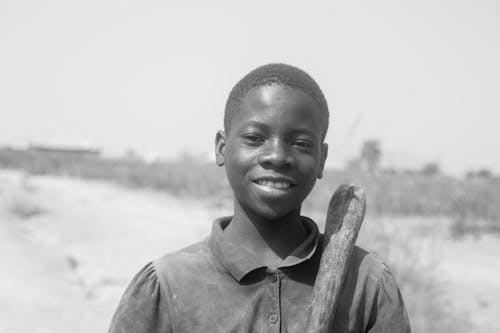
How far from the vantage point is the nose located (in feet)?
5.37

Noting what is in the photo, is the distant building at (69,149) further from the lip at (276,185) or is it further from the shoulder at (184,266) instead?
the lip at (276,185)

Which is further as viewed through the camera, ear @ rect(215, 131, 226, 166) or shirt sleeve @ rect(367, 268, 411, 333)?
ear @ rect(215, 131, 226, 166)

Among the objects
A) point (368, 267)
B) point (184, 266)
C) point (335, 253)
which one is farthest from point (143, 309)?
point (368, 267)

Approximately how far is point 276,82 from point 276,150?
0.73 feet

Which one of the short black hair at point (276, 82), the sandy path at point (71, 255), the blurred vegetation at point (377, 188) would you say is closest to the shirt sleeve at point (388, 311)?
the short black hair at point (276, 82)

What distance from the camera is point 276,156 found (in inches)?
64.3

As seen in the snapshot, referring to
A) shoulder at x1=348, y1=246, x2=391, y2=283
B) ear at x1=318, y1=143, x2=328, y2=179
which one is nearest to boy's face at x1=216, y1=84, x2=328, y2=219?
ear at x1=318, y1=143, x2=328, y2=179

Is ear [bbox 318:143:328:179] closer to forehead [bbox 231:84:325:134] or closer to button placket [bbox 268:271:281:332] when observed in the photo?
forehead [bbox 231:84:325:134]

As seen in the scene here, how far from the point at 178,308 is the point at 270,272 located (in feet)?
0.91

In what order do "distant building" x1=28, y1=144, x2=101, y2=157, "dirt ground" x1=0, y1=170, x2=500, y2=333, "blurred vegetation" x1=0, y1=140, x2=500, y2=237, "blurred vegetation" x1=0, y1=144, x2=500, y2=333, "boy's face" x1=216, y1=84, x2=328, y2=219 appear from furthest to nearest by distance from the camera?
1. "distant building" x1=28, y1=144, x2=101, y2=157
2. "blurred vegetation" x1=0, y1=140, x2=500, y2=237
3. "blurred vegetation" x1=0, y1=144, x2=500, y2=333
4. "dirt ground" x1=0, y1=170, x2=500, y2=333
5. "boy's face" x1=216, y1=84, x2=328, y2=219

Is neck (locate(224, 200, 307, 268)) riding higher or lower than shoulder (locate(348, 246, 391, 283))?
higher

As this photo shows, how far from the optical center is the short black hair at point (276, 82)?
1.73m

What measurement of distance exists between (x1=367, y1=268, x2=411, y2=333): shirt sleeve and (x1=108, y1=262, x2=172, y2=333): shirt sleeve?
1.94 feet

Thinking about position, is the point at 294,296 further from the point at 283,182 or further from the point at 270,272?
the point at 283,182
